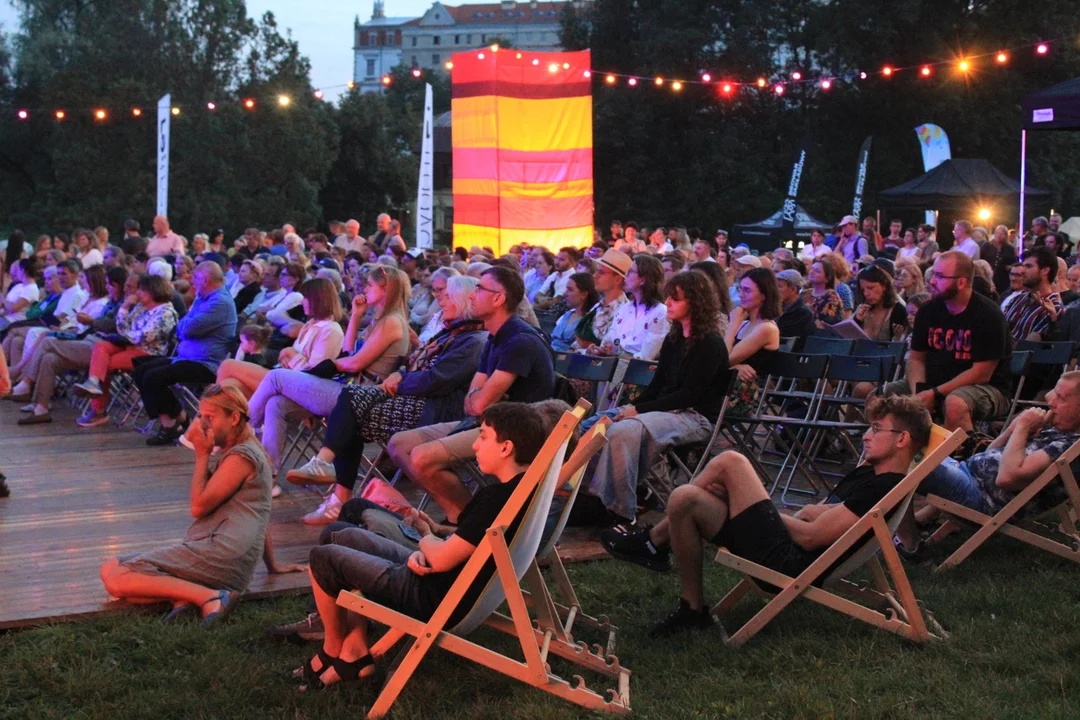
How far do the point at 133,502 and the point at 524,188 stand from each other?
8.87 metres

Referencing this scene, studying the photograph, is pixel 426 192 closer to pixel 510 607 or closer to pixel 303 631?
pixel 303 631

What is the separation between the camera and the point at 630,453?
5984mm

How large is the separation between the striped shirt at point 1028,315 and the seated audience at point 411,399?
364 centimetres

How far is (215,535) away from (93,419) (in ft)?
18.1

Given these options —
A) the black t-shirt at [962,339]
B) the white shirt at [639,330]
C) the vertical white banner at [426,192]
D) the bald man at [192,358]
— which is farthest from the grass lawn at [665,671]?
the vertical white banner at [426,192]

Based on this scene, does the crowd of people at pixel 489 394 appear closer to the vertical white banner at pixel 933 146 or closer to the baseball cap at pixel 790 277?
the baseball cap at pixel 790 277

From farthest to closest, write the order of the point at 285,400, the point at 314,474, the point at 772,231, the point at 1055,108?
the point at 772,231
the point at 1055,108
the point at 285,400
the point at 314,474

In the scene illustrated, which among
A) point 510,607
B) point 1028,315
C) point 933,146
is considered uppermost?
point 933,146

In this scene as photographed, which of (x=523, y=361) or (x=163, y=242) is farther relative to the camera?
(x=163, y=242)

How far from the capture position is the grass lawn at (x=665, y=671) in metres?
3.87

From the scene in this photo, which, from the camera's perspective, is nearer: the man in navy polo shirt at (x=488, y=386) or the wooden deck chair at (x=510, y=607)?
the wooden deck chair at (x=510, y=607)

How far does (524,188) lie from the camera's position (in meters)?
15.0

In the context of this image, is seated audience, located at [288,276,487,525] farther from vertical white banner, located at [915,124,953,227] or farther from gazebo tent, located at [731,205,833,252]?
vertical white banner, located at [915,124,953,227]

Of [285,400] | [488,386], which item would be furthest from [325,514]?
[488,386]
